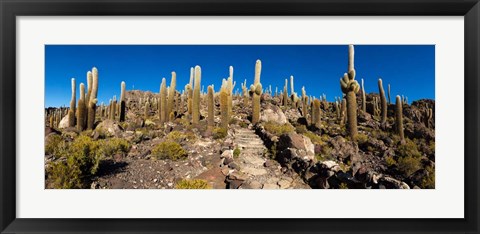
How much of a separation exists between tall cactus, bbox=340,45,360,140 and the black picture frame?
69 cm

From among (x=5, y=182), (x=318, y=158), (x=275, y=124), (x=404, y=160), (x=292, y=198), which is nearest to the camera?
(x=5, y=182)

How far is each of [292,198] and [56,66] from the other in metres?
3.11

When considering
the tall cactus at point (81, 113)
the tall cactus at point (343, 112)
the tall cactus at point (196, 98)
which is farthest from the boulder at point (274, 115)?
the tall cactus at point (81, 113)

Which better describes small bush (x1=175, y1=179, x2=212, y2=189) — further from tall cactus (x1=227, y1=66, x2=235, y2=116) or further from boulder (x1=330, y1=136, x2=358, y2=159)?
boulder (x1=330, y1=136, x2=358, y2=159)

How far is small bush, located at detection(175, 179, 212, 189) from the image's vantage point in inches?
135

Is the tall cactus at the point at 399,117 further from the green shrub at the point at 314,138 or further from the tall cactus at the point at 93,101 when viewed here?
the tall cactus at the point at 93,101

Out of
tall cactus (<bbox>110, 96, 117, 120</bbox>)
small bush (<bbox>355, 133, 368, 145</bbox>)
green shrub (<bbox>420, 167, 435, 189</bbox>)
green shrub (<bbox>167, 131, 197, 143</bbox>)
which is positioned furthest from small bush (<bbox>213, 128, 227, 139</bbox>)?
green shrub (<bbox>420, 167, 435, 189</bbox>)

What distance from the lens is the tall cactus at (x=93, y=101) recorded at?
4.00 metres

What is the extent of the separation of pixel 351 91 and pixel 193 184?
2.54 metres

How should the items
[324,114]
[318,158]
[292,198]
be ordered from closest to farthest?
[292,198]
[318,158]
[324,114]

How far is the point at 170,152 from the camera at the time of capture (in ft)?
13.3
